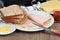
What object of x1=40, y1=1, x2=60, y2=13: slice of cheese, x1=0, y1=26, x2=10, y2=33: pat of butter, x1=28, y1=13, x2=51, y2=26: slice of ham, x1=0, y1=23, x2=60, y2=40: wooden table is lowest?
x1=0, y1=23, x2=60, y2=40: wooden table

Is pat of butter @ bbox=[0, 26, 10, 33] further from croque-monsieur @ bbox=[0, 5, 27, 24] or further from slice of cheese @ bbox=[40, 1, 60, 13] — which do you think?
slice of cheese @ bbox=[40, 1, 60, 13]

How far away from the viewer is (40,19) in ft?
3.18

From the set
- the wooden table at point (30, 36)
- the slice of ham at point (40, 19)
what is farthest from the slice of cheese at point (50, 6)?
the wooden table at point (30, 36)

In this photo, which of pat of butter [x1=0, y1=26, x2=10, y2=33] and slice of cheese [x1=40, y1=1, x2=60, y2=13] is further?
slice of cheese [x1=40, y1=1, x2=60, y2=13]

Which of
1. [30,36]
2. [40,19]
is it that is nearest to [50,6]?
[40,19]

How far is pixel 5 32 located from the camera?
0.89m

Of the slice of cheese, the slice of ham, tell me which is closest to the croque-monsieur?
the slice of ham

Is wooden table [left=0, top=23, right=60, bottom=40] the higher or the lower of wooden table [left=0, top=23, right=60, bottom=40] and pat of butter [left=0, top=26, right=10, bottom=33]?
the lower

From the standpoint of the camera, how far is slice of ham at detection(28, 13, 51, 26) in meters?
0.94

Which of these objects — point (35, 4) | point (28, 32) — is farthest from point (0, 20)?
point (35, 4)

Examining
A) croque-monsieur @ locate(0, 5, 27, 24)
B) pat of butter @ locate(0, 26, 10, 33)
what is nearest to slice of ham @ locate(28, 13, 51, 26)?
croque-monsieur @ locate(0, 5, 27, 24)

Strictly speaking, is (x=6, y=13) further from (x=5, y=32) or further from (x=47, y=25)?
(x=47, y=25)

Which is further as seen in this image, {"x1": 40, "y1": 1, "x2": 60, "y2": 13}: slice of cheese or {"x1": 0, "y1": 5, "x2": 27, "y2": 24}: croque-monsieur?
{"x1": 40, "y1": 1, "x2": 60, "y2": 13}: slice of cheese

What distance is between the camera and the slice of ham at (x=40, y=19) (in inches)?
37.1
